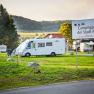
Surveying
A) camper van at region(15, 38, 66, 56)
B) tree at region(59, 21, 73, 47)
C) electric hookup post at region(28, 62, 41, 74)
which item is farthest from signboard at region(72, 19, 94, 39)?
tree at region(59, 21, 73, 47)

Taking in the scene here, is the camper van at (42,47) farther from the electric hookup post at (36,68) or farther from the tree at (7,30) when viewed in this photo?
the tree at (7,30)

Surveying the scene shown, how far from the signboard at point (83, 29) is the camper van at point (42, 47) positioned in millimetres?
18847

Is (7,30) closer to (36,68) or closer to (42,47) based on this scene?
(42,47)

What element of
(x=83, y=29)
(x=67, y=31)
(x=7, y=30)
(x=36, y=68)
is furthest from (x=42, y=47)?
(x=67, y=31)

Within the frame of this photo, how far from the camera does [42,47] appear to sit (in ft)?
149

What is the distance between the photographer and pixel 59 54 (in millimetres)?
46594

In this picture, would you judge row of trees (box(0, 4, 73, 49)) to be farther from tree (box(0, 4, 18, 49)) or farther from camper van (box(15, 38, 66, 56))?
camper van (box(15, 38, 66, 56))

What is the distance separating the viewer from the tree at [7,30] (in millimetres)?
71875

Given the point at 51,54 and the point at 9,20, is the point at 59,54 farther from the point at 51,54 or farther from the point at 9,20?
the point at 9,20

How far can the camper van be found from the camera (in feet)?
148

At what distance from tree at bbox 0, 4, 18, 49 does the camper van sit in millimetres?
26165

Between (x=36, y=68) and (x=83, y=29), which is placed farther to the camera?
(x=83, y=29)

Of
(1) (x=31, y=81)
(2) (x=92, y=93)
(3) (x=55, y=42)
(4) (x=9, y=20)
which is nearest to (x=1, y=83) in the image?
(1) (x=31, y=81)

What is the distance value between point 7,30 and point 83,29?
47.9 metres
